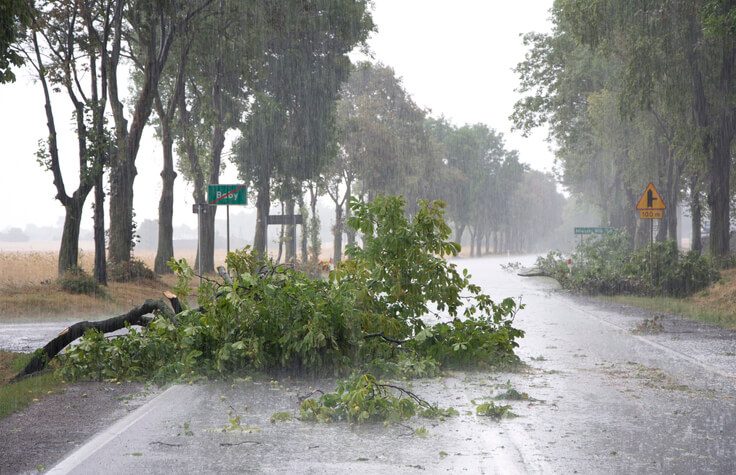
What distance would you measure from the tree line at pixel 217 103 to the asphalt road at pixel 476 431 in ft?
12.0


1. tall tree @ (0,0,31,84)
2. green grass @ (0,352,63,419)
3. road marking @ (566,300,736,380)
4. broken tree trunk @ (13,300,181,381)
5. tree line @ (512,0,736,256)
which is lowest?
green grass @ (0,352,63,419)

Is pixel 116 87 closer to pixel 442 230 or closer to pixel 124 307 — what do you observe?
pixel 124 307

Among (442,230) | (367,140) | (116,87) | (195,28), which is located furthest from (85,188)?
(367,140)

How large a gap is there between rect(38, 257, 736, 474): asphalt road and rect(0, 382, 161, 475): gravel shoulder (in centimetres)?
19

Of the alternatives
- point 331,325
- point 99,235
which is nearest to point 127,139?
point 99,235

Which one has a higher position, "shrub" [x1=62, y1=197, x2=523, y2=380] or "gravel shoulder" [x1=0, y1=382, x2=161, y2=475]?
"shrub" [x1=62, y1=197, x2=523, y2=380]

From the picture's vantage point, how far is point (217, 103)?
3136 cm

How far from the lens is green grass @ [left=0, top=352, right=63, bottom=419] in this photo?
7412 millimetres

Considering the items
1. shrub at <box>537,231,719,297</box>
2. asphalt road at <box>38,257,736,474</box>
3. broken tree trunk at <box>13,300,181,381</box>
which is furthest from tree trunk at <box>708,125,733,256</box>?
broken tree trunk at <box>13,300,181,381</box>

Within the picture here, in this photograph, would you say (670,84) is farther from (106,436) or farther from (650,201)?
(106,436)

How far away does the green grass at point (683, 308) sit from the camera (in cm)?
1631

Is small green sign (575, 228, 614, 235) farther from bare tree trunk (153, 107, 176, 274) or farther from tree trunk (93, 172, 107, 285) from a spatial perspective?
tree trunk (93, 172, 107, 285)

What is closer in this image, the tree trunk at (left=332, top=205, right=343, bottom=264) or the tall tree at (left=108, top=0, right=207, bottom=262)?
the tall tree at (left=108, top=0, right=207, bottom=262)

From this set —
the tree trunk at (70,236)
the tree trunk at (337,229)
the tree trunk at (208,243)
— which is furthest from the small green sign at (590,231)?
the tree trunk at (70,236)
